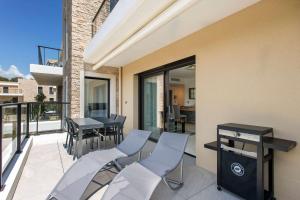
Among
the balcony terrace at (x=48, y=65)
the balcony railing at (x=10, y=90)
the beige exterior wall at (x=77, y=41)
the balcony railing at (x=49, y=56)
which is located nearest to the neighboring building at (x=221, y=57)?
the beige exterior wall at (x=77, y=41)

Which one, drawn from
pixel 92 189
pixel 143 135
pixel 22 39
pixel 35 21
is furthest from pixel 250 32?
pixel 22 39

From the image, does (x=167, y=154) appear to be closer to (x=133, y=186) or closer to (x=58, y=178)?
(x=133, y=186)

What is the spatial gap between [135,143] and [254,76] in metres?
2.62

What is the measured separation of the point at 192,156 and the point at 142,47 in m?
3.44

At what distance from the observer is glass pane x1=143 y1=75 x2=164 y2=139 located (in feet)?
18.7

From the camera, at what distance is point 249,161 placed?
2.38 m

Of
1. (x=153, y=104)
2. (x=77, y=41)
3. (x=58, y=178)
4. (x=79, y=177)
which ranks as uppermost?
(x=77, y=41)

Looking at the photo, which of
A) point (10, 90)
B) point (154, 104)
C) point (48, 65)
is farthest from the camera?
point (10, 90)

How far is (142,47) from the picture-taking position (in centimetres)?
523

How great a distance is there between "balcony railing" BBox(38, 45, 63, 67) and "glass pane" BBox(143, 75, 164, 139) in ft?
22.6

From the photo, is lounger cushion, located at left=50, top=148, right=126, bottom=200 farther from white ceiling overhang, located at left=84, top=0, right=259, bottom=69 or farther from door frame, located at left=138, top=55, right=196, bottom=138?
door frame, located at left=138, top=55, right=196, bottom=138

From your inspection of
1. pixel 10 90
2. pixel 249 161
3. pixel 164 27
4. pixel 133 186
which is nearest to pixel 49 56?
pixel 164 27

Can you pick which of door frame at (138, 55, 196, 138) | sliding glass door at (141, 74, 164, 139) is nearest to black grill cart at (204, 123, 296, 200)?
door frame at (138, 55, 196, 138)

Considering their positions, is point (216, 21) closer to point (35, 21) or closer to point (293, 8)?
point (293, 8)
